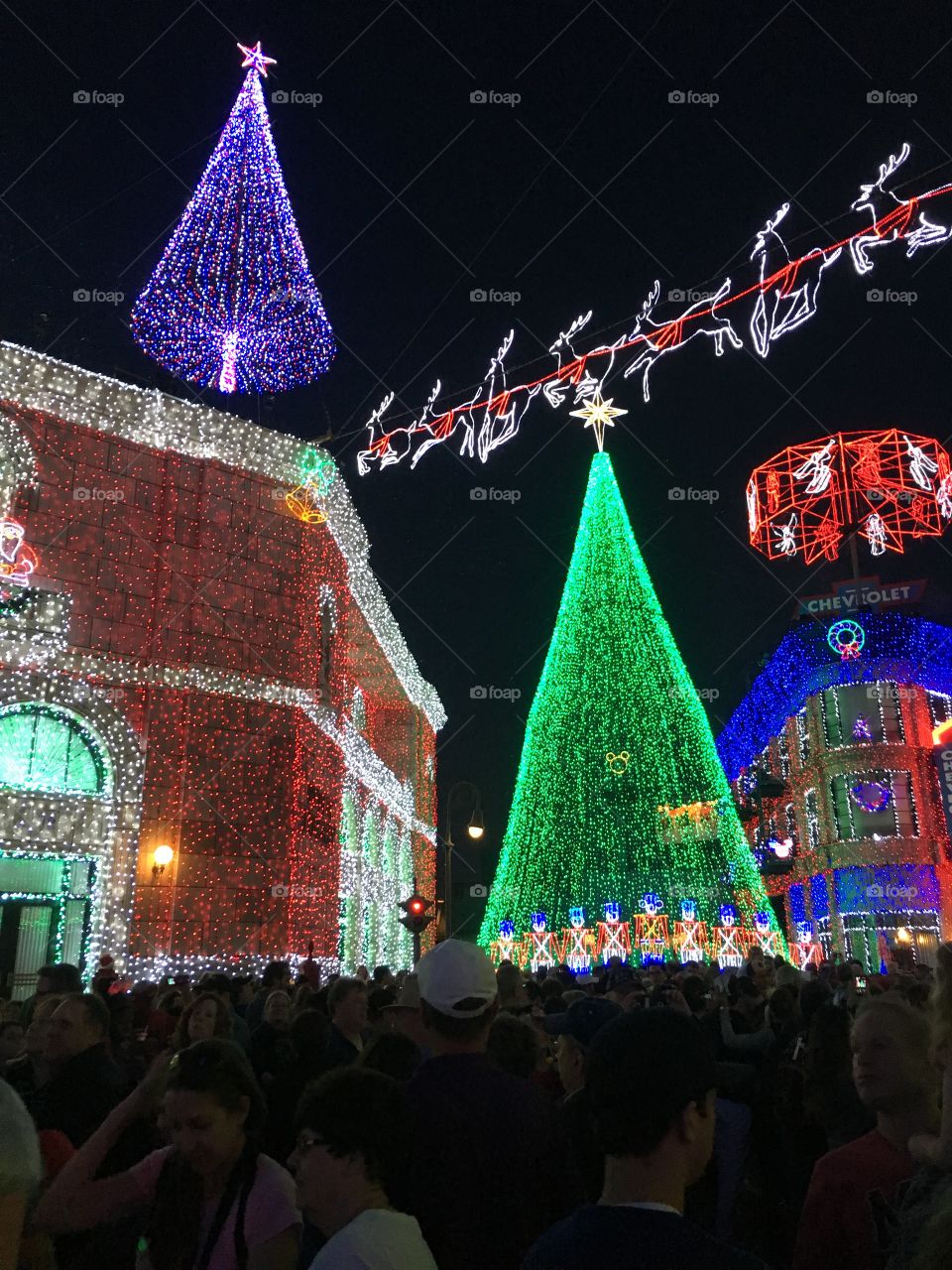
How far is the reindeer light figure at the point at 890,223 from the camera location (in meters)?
14.0

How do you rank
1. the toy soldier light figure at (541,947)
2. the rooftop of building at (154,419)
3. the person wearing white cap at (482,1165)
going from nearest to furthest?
the person wearing white cap at (482,1165), the rooftop of building at (154,419), the toy soldier light figure at (541,947)

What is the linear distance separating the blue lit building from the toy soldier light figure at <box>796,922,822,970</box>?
383 millimetres

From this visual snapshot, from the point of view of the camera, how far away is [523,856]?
80.9 ft

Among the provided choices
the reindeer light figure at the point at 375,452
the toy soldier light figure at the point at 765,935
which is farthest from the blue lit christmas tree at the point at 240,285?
the toy soldier light figure at the point at 765,935

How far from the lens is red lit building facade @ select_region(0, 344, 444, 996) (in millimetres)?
18344

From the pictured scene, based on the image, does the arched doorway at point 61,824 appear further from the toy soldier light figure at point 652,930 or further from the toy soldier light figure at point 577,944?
the toy soldier light figure at point 652,930

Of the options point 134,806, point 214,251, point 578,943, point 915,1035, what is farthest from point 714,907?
point 915,1035

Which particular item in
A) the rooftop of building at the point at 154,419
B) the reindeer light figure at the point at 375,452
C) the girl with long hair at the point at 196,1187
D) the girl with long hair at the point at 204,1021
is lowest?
the girl with long hair at the point at 196,1187

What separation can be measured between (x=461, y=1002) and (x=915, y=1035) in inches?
60.3

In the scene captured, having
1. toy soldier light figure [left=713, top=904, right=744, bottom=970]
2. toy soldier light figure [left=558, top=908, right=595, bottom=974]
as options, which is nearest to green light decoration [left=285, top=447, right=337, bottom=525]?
toy soldier light figure [left=558, top=908, right=595, bottom=974]

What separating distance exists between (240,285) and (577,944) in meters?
16.6

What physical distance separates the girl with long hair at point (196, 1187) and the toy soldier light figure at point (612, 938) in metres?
21.1

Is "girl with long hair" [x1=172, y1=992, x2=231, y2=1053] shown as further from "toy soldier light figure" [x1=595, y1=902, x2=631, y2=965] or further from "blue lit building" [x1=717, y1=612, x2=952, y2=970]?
"blue lit building" [x1=717, y1=612, x2=952, y2=970]

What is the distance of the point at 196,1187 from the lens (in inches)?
124
